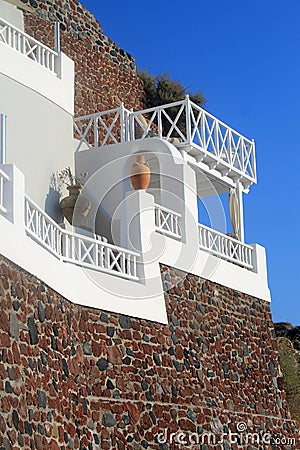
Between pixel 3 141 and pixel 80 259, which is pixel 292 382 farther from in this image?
pixel 3 141

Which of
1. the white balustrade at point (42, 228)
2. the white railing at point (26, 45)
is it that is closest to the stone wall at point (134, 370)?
the white balustrade at point (42, 228)

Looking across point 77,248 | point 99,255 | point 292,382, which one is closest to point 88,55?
point 292,382

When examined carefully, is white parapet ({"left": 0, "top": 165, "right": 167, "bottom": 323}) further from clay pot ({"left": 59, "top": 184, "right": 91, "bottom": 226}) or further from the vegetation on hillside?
the vegetation on hillside

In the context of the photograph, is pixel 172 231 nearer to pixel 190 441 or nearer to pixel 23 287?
pixel 190 441

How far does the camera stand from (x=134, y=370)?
15.7 metres

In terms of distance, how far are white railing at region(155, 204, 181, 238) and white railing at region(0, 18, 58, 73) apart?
3486 mm

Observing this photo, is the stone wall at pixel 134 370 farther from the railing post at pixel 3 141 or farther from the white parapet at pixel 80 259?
the railing post at pixel 3 141

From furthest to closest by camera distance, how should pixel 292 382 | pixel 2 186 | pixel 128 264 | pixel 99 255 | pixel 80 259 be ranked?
pixel 292 382 → pixel 128 264 → pixel 99 255 → pixel 80 259 → pixel 2 186

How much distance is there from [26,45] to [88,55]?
587 centimetres

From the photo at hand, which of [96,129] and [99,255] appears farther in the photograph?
[96,129]

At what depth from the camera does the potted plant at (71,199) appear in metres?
18.2

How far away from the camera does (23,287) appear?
12.4m

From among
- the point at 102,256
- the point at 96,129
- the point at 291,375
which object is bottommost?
the point at 291,375

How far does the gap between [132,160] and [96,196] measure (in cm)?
105
